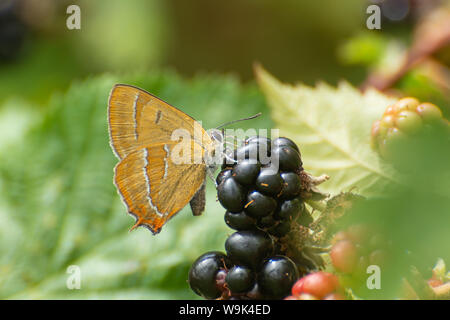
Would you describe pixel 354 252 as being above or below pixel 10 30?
below

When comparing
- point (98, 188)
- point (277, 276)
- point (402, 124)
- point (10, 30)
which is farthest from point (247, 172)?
point (10, 30)

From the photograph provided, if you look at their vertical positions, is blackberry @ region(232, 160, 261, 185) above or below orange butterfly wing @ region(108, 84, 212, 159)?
below

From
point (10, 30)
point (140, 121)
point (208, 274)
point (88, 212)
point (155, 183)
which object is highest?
point (10, 30)

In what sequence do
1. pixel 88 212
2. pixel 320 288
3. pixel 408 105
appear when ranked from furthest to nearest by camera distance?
pixel 88 212 → pixel 408 105 → pixel 320 288

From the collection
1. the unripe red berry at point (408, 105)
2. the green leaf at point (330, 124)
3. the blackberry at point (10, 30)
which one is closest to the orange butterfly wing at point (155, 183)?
the green leaf at point (330, 124)

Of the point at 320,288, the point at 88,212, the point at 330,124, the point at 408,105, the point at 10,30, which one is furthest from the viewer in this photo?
the point at 10,30

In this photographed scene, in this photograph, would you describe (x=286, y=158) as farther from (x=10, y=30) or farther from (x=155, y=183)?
(x=10, y=30)

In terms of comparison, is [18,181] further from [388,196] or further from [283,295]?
[388,196]

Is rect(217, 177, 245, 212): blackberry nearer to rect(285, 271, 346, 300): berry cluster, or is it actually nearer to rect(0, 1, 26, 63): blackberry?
rect(285, 271, 346, 300): berry cluster

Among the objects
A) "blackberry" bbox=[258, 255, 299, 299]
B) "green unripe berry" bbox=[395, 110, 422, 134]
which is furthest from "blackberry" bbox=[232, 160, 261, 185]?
"green unripe berry" bbox=[395, 110, 422, 134]
